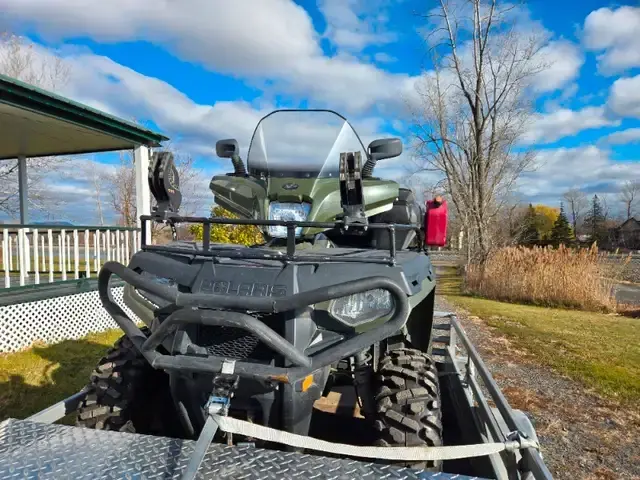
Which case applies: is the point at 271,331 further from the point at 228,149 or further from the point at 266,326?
the point at 228,149

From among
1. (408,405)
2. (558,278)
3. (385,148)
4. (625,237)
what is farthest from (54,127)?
(625,237)

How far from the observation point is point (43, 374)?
16.6ft

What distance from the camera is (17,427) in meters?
1.93

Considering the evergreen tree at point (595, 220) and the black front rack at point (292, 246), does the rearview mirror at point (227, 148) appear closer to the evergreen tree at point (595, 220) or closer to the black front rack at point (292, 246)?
the black front rack at point (292, 246)

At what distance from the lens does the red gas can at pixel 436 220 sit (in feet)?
10.9

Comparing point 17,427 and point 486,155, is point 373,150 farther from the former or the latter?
point 486,155

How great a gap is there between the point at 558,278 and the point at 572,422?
902 centimetres

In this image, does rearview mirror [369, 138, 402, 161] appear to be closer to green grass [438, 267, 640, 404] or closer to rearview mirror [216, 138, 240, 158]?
rearview mirror [216, 138, 240, 158]

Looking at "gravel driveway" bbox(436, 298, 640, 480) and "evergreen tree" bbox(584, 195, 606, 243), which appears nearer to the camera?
"gravel driveway" bbox(436, 298, 640, 480)

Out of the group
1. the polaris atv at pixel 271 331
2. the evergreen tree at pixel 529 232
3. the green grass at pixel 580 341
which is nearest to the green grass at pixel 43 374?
the polaris atv at pixel 271 331

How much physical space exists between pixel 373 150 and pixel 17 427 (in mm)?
2266

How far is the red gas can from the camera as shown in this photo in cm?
331

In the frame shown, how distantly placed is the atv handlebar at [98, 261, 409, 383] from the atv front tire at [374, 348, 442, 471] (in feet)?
1.24

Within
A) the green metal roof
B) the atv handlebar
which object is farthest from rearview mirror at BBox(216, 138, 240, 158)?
the green metal roof
